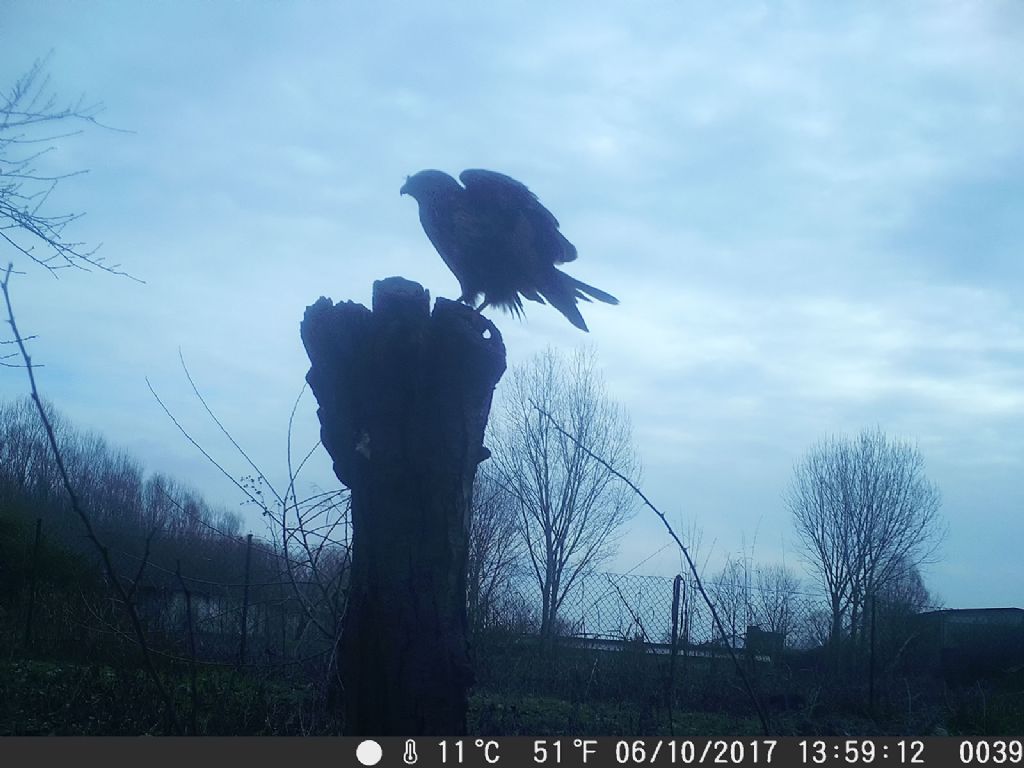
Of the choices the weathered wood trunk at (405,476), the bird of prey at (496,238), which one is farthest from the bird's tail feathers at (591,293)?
the weathered wood trunk at (405,476)

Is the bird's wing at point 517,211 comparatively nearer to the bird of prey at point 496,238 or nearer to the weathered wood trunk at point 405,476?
the bird of prey at point 496,238

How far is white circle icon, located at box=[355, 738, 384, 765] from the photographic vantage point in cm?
214

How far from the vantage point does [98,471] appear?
24734mm

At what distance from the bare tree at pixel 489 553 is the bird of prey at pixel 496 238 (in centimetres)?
145

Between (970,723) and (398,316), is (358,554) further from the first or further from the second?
(970,723)

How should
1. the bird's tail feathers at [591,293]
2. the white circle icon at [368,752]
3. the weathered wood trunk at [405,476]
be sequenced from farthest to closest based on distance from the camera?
the bird's tail feathers at [591,293]
the weathered wood trunk at [405,476]
the white circle icon at [368,752]

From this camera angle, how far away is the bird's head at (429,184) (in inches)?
243

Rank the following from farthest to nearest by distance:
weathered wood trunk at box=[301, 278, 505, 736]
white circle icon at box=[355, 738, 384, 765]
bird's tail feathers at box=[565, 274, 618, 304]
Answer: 1. bird's tail feathers at box=[565, 274, 618, 304]
2. weathered wood trunk at box=[301, 278, 505, 736]
3. white circle icon at box=[355, 738, 384, 765]

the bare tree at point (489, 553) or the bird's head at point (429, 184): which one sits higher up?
the bird's head at point (429, 184)

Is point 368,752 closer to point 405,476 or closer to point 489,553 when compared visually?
point 405,476

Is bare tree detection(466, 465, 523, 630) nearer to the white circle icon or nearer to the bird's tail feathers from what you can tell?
the bird's tail feathers

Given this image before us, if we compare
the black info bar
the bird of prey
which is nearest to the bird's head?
the bird of prey

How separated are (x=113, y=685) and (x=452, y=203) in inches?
150

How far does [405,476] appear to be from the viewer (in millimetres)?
2453
